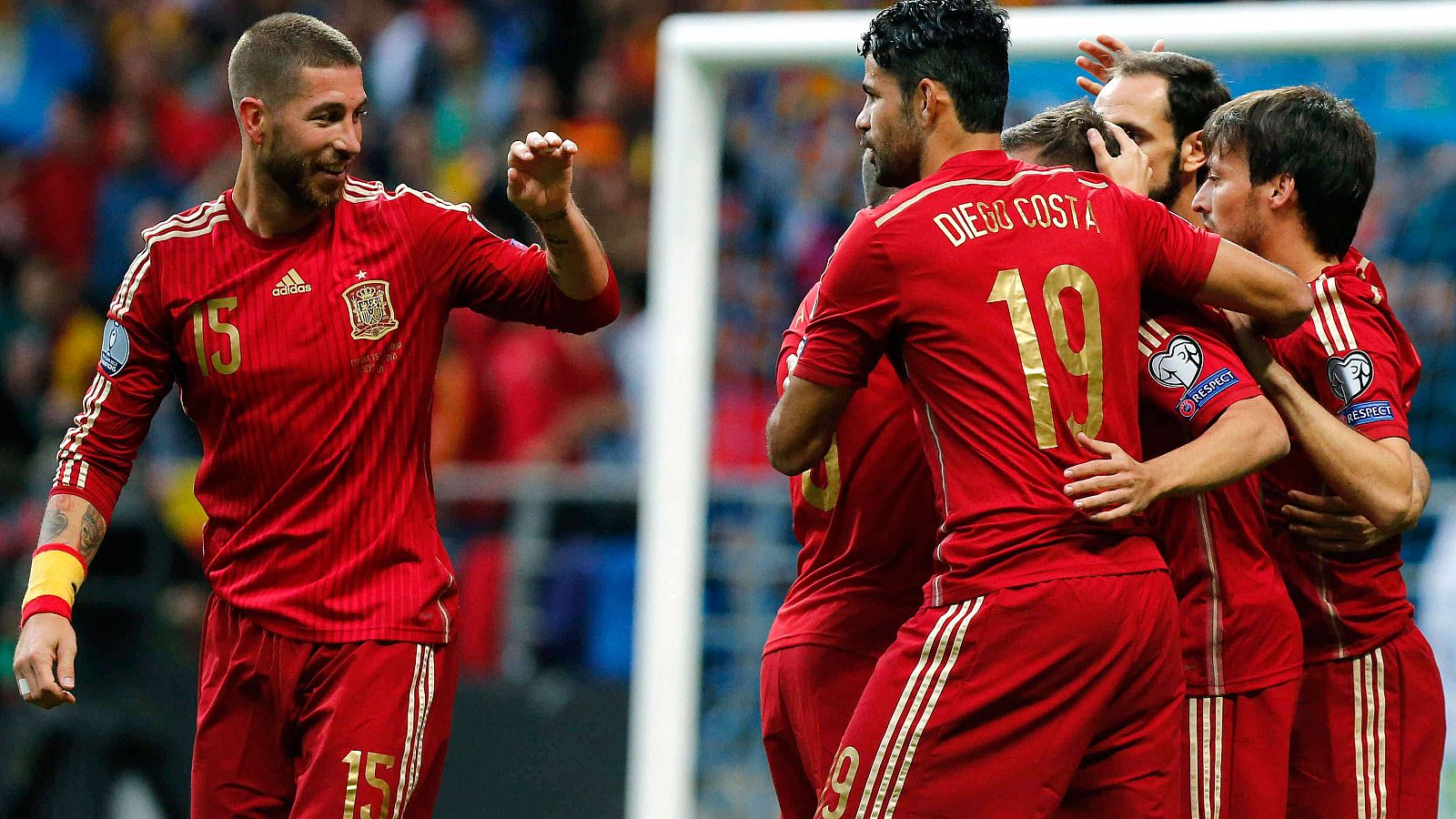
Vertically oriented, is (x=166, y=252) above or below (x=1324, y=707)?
above

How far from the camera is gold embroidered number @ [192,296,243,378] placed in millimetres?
3664

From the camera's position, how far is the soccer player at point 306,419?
3580 mm

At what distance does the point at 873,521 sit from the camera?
3727 millimetres

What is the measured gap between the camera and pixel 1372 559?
3.69 m

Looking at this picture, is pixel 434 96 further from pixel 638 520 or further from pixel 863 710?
pixel 863 710

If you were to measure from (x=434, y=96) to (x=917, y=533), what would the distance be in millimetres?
8030

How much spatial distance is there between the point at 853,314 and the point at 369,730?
4.25 feet

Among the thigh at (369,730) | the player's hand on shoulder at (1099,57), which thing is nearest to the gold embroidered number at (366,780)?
the thigh at (369,730)

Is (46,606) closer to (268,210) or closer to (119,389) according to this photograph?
(119,389)

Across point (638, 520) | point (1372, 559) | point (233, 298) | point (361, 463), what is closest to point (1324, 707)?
point (1372, 559)

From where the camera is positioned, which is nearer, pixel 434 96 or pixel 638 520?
pixel 638 520

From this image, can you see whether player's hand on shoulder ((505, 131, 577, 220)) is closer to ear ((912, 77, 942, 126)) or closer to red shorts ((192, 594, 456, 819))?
ear ((912, 77, 942, 126))

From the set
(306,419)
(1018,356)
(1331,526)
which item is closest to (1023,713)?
(1018,356)

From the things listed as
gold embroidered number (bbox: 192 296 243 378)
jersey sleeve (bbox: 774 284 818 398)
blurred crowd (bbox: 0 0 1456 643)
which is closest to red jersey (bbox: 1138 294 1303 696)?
jersey sleeve (bbox: 774 284 818 398)
